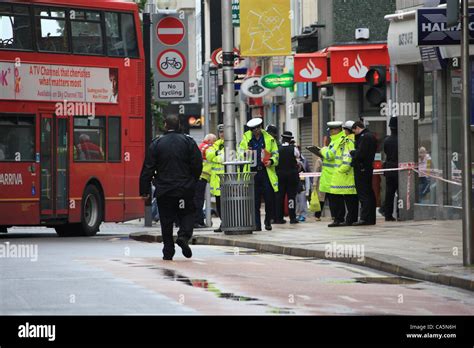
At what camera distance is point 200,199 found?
28797 millimetres

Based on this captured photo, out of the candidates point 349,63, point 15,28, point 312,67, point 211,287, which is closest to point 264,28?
point 15,28

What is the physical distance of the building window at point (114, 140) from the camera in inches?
1144

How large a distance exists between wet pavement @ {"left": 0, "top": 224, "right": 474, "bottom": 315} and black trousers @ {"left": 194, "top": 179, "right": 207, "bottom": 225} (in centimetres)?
756

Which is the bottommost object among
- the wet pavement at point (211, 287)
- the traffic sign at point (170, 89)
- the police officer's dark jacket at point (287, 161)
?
the wet pavement at point (211, 287)

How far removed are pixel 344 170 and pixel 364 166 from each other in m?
0.58

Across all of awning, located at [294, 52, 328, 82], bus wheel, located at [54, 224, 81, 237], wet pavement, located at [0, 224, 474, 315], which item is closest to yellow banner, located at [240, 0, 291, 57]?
bus wheel, located at [54, 224, 81, 237]

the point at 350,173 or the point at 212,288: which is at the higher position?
the point at 350,173

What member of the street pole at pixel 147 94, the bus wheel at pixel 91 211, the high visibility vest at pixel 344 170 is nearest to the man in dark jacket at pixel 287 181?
the high visibility vest at pixel 344 170

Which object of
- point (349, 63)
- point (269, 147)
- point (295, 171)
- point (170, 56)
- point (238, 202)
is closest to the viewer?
point (238, 202)

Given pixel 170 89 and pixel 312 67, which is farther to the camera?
pixel 312 67

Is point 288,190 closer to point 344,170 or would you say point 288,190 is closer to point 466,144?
point 344,170

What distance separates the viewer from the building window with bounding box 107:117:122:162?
95.3ft

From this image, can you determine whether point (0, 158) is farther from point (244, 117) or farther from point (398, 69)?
point (244, 117)

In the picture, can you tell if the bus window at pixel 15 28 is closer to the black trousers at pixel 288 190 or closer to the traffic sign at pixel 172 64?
the traffic sign at pixel 172 64
